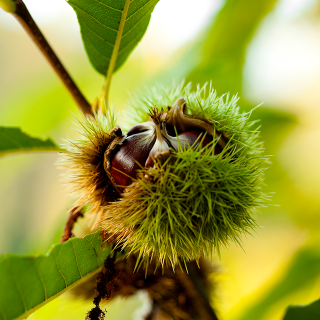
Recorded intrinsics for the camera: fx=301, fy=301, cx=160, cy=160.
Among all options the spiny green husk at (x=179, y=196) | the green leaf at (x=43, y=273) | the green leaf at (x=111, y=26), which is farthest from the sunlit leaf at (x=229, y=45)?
the green leaf at (x=43, y=273)

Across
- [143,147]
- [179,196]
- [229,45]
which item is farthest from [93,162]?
[229,45]

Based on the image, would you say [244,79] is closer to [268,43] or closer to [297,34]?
[268,43]

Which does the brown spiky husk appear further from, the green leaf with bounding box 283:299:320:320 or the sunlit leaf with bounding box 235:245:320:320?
the sunlit leaf with bounding box 235:245:320:320

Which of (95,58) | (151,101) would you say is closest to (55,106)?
(95,58)

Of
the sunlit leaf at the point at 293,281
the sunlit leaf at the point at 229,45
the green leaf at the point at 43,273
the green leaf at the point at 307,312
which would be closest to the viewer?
the green leaf at the point at 43,273

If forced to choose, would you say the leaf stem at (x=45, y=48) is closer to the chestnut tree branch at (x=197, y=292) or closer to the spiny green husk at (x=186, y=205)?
the spiny green husk at (x=186, y=205)

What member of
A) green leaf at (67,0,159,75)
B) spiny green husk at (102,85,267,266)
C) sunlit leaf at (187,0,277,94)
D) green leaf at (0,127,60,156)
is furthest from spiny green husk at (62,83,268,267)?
sunlit leaf at (187,0,277,94)

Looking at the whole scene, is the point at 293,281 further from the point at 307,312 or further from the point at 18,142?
the point at 18,142
